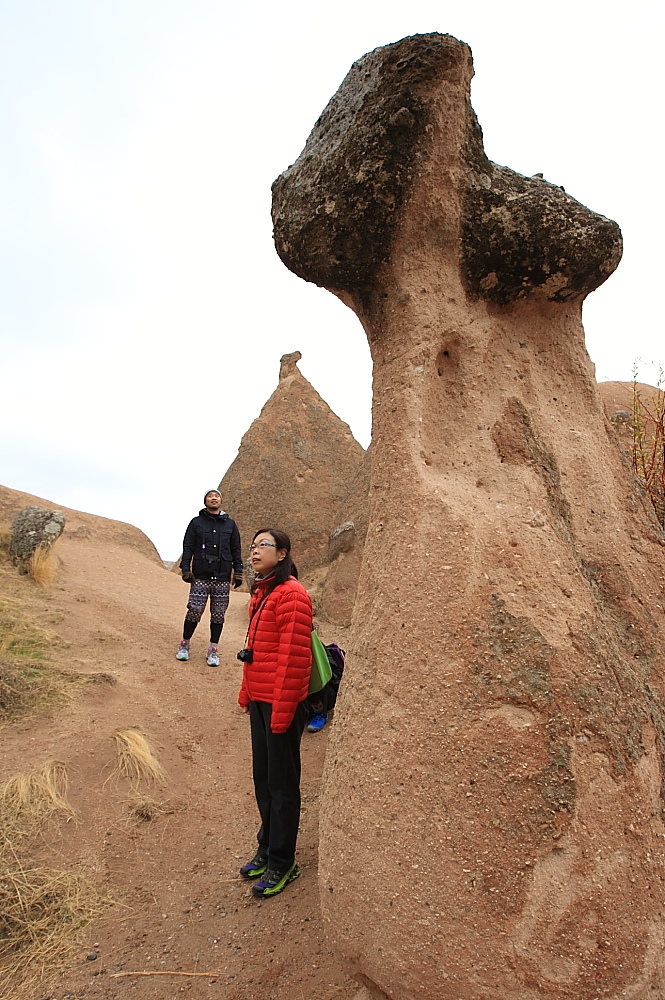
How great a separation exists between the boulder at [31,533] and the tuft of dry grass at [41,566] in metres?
0.04

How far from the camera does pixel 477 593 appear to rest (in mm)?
1756

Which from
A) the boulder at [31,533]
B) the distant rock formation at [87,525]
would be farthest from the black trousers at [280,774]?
the distant rock formation at [87,525]

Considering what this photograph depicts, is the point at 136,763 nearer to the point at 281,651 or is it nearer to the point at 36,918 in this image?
the point at 36,918

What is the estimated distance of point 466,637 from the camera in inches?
67.7

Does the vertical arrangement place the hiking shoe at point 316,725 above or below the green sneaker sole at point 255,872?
above

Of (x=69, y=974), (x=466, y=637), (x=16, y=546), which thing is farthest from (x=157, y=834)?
(x=16, y=546)

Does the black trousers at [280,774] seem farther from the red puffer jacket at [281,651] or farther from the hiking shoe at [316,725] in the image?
the hiking shoe at [316,725]

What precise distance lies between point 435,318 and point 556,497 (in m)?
0.63

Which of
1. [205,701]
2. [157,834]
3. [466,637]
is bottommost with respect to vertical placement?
[157,834]

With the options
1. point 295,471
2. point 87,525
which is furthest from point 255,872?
point 87,525

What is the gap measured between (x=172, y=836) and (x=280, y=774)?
0.89 m

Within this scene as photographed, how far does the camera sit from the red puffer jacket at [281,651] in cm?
240

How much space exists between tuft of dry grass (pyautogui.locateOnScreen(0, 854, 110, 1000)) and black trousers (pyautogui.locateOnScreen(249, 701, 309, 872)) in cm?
66

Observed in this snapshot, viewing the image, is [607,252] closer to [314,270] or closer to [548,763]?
[314,270]
